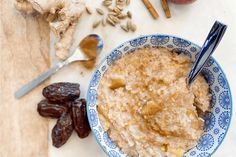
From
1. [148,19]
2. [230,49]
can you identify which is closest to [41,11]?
[148,19]

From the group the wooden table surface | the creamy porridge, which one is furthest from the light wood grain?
the creamy porridge

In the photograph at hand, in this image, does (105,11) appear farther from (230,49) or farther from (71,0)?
(230,49)

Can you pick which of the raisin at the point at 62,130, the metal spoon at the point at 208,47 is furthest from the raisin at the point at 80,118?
the metal spoon at the point at 208,47

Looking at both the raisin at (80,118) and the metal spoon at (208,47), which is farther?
the raisin at (80,118)

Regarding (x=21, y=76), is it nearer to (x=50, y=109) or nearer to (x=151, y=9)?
(x=50, y=109)

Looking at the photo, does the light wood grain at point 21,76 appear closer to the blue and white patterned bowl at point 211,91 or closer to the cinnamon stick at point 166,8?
the blue and white patterned bowl at point 211,91

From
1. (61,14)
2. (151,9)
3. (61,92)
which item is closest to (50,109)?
(61,92)

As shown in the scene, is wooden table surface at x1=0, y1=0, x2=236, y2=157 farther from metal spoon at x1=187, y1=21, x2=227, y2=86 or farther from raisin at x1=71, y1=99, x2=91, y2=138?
metal spoon at x1=187, y1=21, x2=227, y2=86
